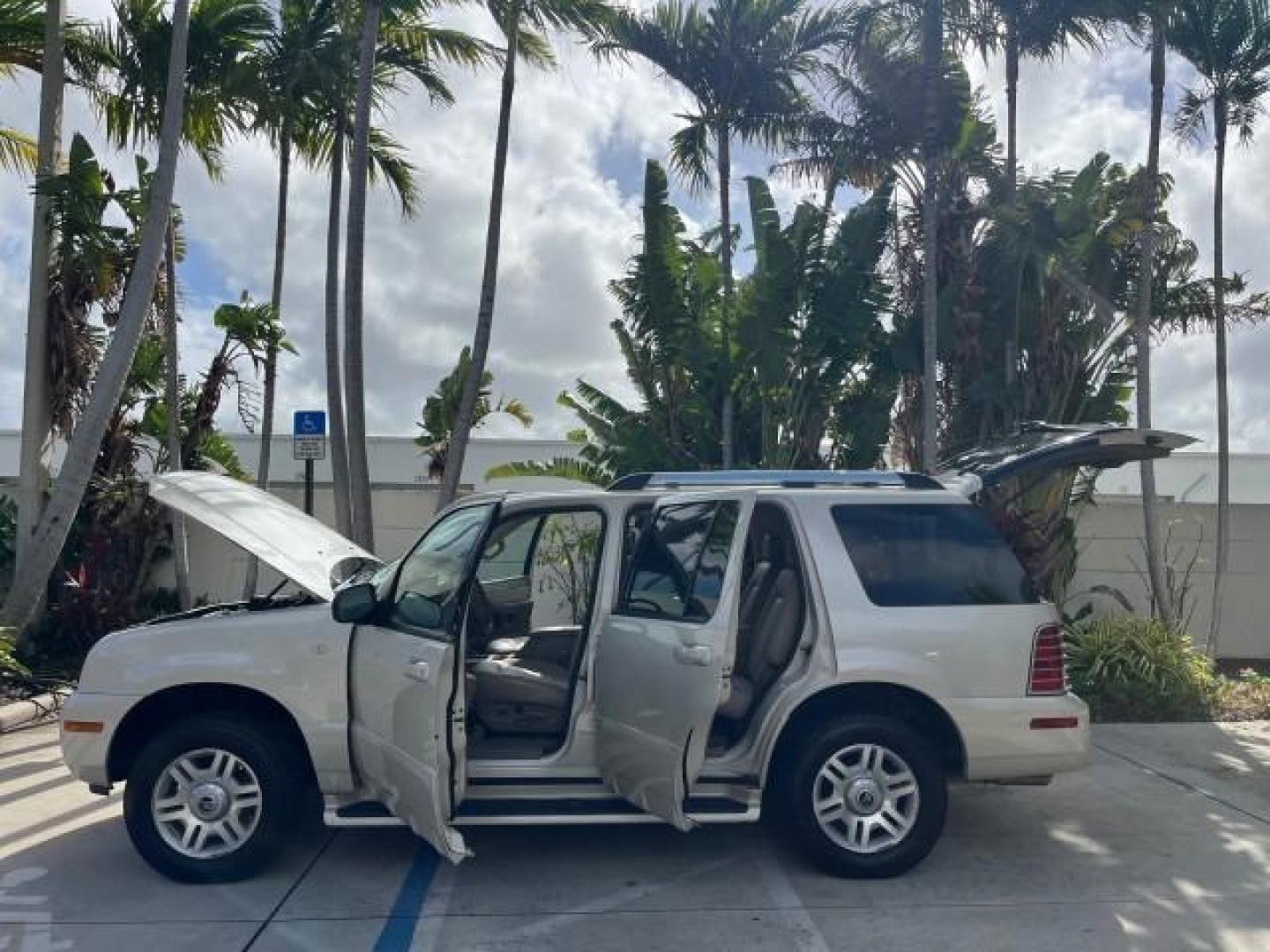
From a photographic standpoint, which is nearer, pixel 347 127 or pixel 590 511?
pixel 590 511

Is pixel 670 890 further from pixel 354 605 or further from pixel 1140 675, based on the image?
pixel 1140 675

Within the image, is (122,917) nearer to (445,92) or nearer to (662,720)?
(662,720)

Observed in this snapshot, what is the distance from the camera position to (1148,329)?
38.5ft

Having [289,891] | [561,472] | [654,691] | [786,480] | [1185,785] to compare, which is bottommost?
[289,891]

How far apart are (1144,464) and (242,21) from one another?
9884 millimetres

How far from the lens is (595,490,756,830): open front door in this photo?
5.25 meters

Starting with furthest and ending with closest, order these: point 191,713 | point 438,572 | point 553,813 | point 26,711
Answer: point 26,711 → point 191,713 → point 438,572 → point 553,813

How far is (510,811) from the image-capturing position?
17.9ft

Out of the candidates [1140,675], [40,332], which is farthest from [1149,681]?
[40,332]

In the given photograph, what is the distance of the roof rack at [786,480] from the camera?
239 inches

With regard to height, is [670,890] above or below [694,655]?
below

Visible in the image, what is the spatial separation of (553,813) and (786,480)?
6.71 ft

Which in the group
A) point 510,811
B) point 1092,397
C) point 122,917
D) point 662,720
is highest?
point 1092,397

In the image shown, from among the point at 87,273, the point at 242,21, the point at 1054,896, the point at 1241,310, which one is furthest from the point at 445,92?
the point at 1054,896
